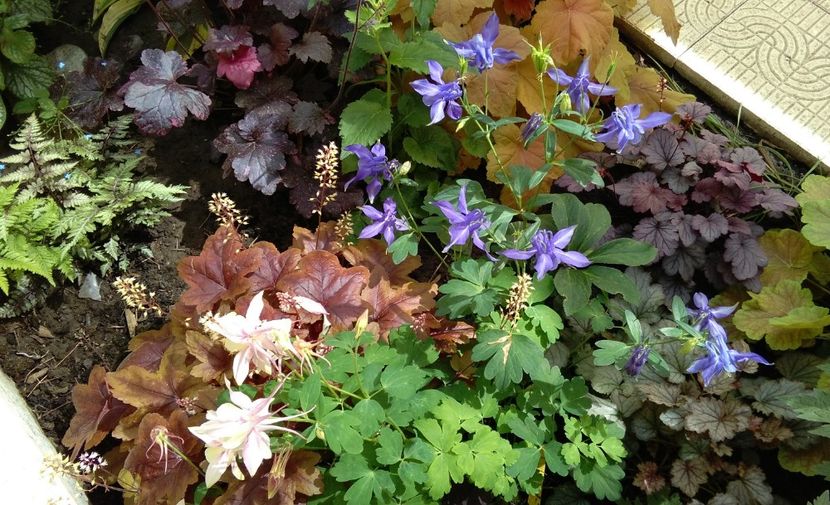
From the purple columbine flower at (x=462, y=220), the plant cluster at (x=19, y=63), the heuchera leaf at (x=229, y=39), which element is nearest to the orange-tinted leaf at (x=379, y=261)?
the purple columbine flower at (x=462, y=220)

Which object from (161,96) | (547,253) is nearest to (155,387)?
(161,96)

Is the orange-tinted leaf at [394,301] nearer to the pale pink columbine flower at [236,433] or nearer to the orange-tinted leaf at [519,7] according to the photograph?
the pale pink columbine flower at [236,433]

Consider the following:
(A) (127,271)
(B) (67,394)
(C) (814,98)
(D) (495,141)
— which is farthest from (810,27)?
(B) (67,394)

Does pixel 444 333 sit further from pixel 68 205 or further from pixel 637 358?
pixel 68 205

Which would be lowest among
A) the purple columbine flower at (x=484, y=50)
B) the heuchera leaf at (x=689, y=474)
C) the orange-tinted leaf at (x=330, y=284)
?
the heuchera leaf at (x=689, y=474)

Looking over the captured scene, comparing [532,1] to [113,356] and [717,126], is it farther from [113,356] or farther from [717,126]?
[113,356]
